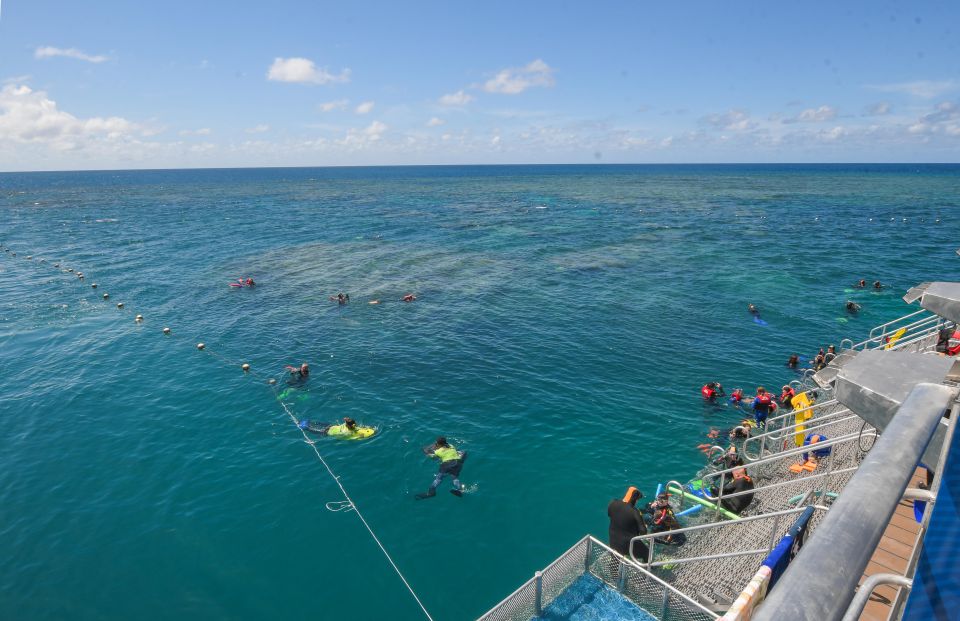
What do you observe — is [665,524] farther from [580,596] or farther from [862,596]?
[862,596]

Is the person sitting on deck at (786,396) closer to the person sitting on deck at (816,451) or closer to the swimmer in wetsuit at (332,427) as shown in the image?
the person sitting on deck at (816,451)

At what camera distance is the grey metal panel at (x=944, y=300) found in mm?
9938

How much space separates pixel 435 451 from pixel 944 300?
1772 centimetres

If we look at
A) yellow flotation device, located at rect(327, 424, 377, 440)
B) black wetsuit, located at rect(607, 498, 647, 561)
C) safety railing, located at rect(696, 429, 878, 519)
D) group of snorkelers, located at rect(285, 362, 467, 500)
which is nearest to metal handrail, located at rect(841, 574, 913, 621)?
black wetsuit, located at rect(607, 498, 647, 561)

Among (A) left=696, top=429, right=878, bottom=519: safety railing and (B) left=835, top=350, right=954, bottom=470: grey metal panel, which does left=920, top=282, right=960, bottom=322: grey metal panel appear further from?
(A) left=696, top=429, right=878, bottom=519: safety railing

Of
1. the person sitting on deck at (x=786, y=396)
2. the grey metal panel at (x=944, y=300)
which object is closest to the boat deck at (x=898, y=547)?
the grey metal panel at (x=944, y=300)

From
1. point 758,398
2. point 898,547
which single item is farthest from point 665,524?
point 758,398

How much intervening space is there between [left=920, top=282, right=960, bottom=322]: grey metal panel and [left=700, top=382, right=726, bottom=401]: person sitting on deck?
15.5 meters

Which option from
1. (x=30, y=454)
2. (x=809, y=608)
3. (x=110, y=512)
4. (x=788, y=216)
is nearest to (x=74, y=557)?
(x=110, y=512)

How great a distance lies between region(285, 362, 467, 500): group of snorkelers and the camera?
2006cm

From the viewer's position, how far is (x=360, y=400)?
27.0 m

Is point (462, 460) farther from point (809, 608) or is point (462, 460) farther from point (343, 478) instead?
point (809, 608)

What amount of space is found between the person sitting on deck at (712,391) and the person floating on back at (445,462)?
13.5 meters

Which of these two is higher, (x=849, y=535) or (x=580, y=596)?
(x=849, y=535)
